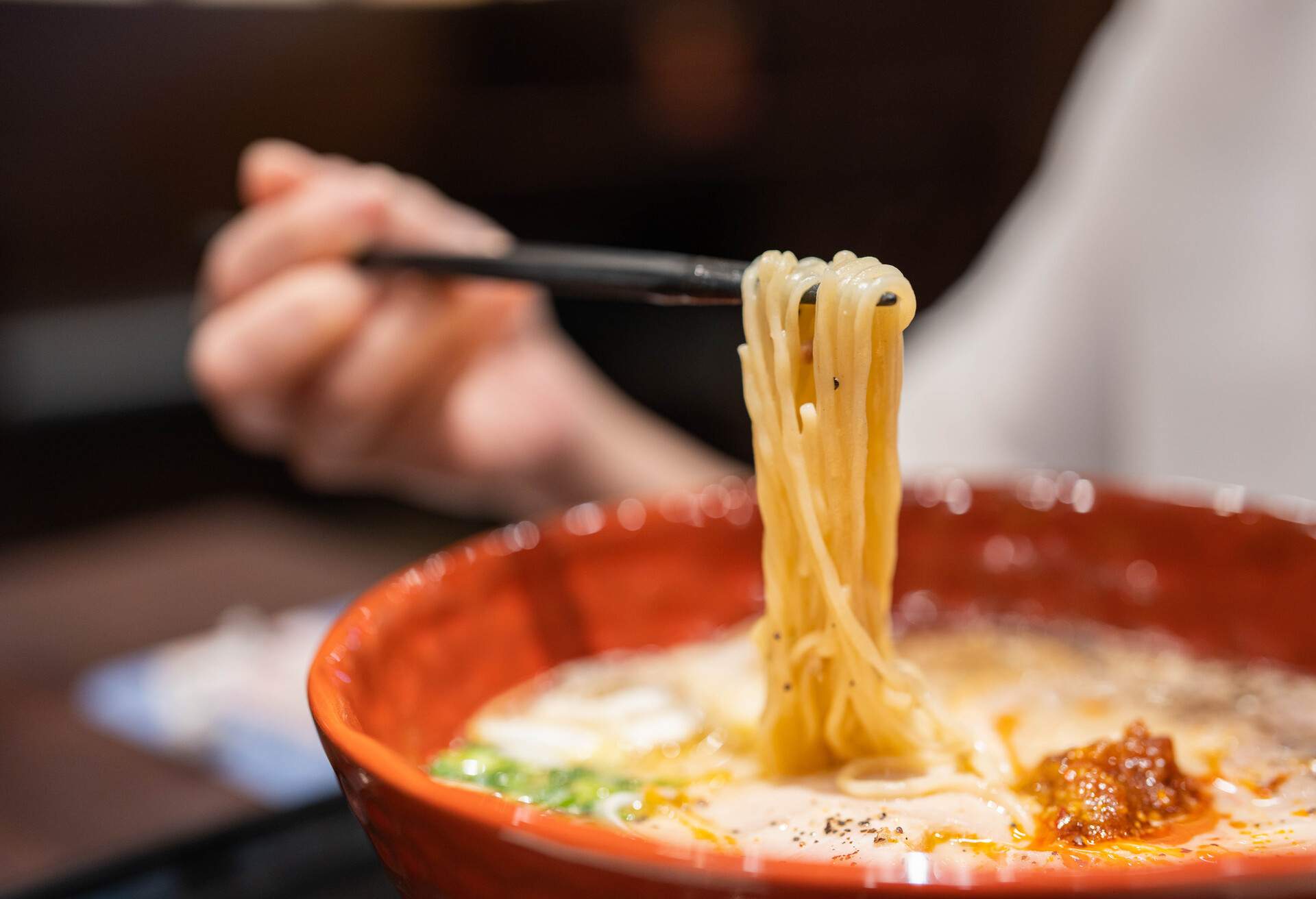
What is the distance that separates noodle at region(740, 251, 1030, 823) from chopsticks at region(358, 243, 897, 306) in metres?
0.03

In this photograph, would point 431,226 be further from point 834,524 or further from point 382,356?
point 834,524

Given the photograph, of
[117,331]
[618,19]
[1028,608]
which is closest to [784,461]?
[1028,608]

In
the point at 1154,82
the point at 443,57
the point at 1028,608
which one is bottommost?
the point at 1028,608

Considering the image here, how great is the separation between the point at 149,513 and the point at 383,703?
3.65 meters

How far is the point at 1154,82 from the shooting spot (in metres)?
2.67

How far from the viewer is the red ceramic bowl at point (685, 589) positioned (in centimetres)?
88

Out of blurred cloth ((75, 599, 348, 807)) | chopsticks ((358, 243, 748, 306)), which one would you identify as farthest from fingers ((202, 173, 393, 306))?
blurred cloth ((75, 599, 348, 807))

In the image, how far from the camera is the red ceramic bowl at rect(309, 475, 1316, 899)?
2.89ft

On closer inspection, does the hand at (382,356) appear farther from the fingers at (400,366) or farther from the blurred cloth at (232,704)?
the blurred cloth at (232,704)

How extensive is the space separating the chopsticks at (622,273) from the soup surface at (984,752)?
39 centimetres

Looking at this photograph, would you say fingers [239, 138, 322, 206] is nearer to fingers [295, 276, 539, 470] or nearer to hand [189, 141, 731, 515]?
hand [189, 141, 731, 515]

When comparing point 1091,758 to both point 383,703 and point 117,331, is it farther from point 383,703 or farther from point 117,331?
point 117,331

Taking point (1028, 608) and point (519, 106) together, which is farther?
point (519, 106)

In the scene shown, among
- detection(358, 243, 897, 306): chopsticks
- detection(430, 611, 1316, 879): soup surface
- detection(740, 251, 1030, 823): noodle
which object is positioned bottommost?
detection(430, 611, 1316, 879): soup surface
